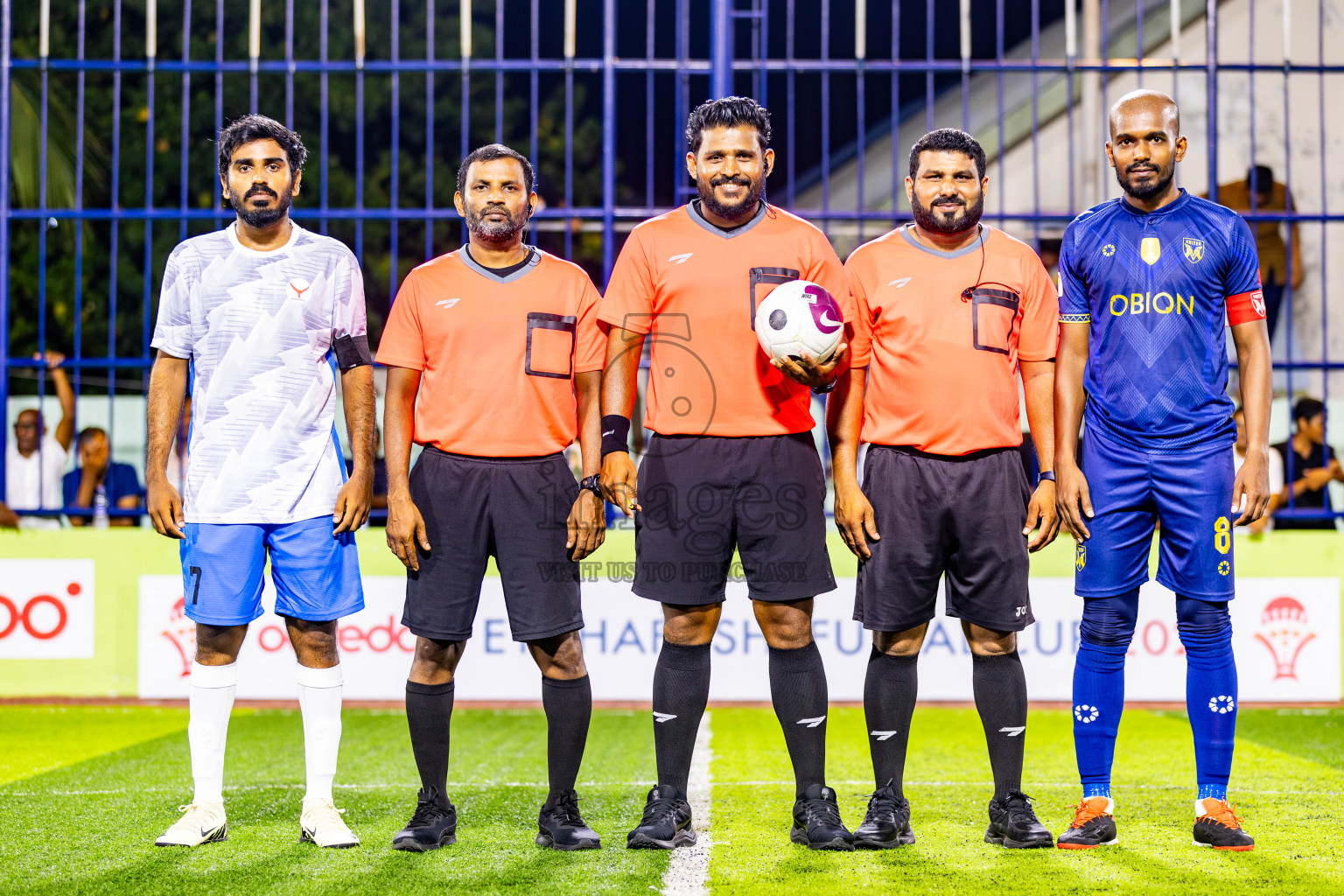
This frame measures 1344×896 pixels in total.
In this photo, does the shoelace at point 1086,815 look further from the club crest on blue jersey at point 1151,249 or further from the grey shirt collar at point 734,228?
the grey shirt collar at point 734,228

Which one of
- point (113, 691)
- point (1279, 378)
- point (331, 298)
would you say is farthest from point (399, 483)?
point (1279, 378)

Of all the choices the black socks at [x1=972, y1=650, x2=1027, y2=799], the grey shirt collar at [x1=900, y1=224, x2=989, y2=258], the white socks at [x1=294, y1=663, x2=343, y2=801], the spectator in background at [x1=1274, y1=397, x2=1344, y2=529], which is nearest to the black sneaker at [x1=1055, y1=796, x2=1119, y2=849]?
the black socks at [x1=972, y1=650, x2=1027, y2=799]

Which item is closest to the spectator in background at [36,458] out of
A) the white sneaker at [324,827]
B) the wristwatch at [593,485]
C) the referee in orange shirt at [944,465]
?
the white sneaker at [324,827]

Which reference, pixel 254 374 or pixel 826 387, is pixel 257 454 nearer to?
pixel 254 374

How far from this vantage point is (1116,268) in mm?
3967

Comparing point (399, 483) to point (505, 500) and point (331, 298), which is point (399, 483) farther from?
point (331, 298)

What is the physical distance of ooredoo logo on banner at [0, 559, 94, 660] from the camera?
7273mm

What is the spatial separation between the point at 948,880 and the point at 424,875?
142 centimetres

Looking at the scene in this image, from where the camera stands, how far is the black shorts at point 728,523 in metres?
3.76

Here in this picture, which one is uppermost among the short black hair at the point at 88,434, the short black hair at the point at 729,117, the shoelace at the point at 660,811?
the short black hair at the point at 729,117

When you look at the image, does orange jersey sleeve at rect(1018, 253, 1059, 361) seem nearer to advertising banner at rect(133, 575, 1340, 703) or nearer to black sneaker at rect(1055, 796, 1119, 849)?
black sneaker at rect(1055, 796, 1119, 849)

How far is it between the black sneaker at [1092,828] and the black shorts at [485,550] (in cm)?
162

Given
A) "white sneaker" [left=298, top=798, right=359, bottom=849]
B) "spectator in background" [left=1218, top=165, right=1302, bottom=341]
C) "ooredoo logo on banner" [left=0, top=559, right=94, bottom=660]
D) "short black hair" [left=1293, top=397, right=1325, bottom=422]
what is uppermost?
"spectator in background" [left=1218, top=165, right=1302, bottom=341]

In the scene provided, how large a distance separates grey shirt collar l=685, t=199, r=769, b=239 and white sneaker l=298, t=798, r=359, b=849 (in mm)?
2128
